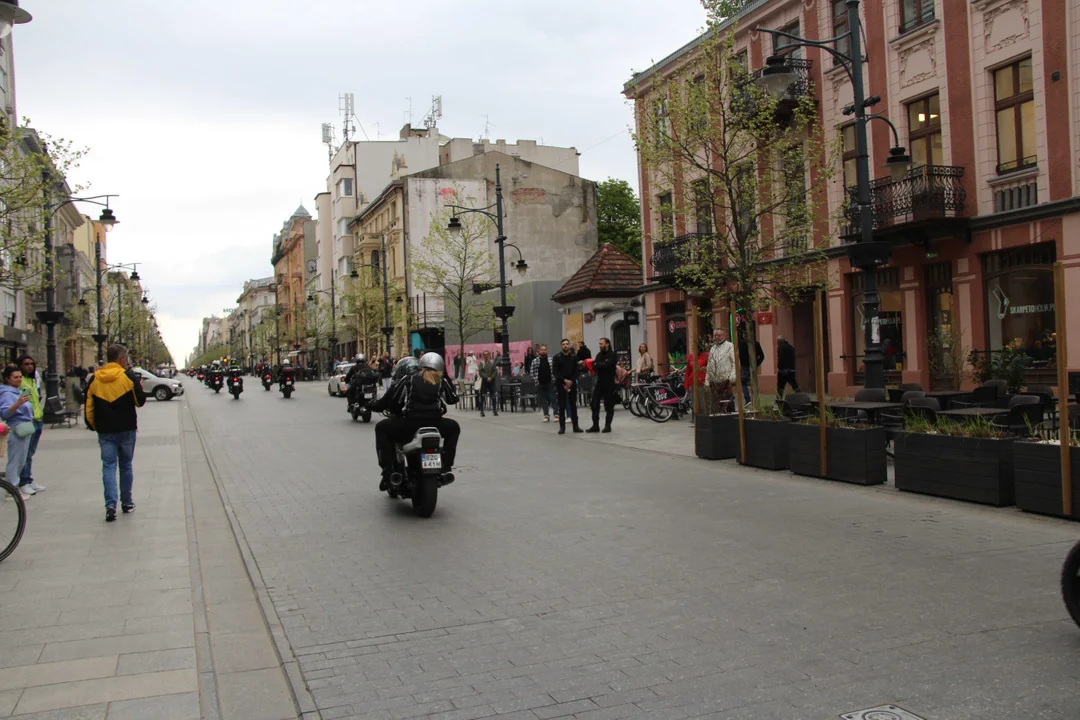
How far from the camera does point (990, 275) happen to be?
1956 centimetres

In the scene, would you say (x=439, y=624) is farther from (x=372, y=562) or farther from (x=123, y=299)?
(x=123, y=299)

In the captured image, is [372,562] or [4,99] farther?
[4,99]

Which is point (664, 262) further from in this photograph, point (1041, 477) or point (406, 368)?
point (1041, 477)

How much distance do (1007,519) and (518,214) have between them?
51.3 meters

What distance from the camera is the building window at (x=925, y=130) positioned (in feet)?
67.9

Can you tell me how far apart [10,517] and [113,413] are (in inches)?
83.9

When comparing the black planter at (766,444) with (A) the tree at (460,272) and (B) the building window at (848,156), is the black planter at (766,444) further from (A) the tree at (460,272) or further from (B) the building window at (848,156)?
(A) the tree at (460,272)

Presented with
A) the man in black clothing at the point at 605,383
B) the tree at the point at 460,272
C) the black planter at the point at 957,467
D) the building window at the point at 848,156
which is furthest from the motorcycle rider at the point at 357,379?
the black planter at the point at 957,467

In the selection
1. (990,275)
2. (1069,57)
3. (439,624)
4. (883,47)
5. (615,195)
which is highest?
(615,195)

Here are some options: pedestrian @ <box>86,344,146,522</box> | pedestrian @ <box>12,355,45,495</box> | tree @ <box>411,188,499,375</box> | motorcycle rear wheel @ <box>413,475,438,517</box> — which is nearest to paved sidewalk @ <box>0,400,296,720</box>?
pedestrian @ <box>86,344,146,522</box>

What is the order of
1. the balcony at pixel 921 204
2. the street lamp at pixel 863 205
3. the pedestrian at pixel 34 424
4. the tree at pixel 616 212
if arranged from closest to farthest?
the pedestrian at pixel 34 424, the street lamp at pixel 863 205, the balcony at pixel 921 204, the tree at pixel 616 212

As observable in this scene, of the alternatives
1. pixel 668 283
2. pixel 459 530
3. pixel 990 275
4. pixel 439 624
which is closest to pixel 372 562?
pixel 459 530

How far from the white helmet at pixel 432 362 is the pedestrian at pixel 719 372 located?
629 centimetres

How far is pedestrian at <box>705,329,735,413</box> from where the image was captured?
14.6 metres
